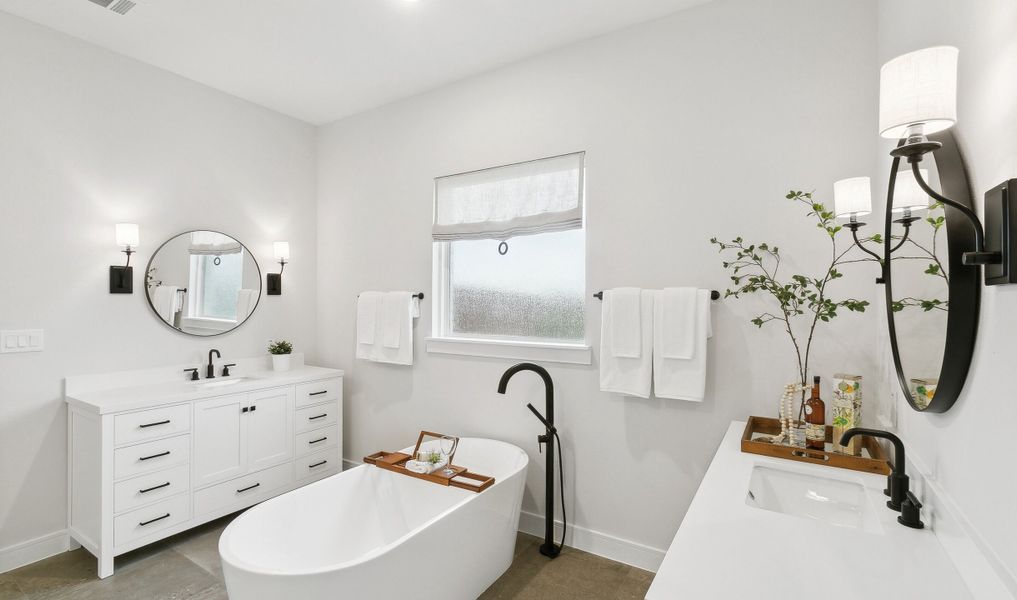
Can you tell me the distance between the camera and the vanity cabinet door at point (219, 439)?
2.66 meters

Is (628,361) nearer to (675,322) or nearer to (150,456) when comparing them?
(675,322)

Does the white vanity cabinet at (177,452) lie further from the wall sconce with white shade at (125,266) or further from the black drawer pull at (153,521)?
the wall sconce with white shade at (125,266)

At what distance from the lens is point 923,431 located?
1271 millimetres

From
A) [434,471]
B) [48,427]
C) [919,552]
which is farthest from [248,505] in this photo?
[919,552]

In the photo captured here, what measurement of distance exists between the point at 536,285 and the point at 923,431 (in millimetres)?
1856

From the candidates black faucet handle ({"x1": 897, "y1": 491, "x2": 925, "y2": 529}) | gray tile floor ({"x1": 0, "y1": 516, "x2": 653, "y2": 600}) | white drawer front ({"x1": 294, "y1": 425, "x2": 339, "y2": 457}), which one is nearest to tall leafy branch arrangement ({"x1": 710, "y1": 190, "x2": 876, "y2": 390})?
A: black faucet handle ({"x1": 897, "y1": 491, "x2": 925, "y2": 529})

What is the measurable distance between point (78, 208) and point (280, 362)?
4.55 feet

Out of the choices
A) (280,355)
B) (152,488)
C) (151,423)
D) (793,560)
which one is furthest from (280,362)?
(793,560)

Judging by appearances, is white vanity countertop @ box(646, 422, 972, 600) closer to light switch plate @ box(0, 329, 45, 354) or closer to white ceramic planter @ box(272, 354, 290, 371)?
white ceramic planter @ box(272, 354, 290, 371)

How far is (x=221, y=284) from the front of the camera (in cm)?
322

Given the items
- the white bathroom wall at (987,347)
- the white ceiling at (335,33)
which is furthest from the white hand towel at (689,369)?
the white ceiling at (335,33)

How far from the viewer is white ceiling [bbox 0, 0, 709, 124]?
2297mm

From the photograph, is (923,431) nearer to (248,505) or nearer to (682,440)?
(682,440)

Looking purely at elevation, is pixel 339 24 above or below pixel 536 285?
above
